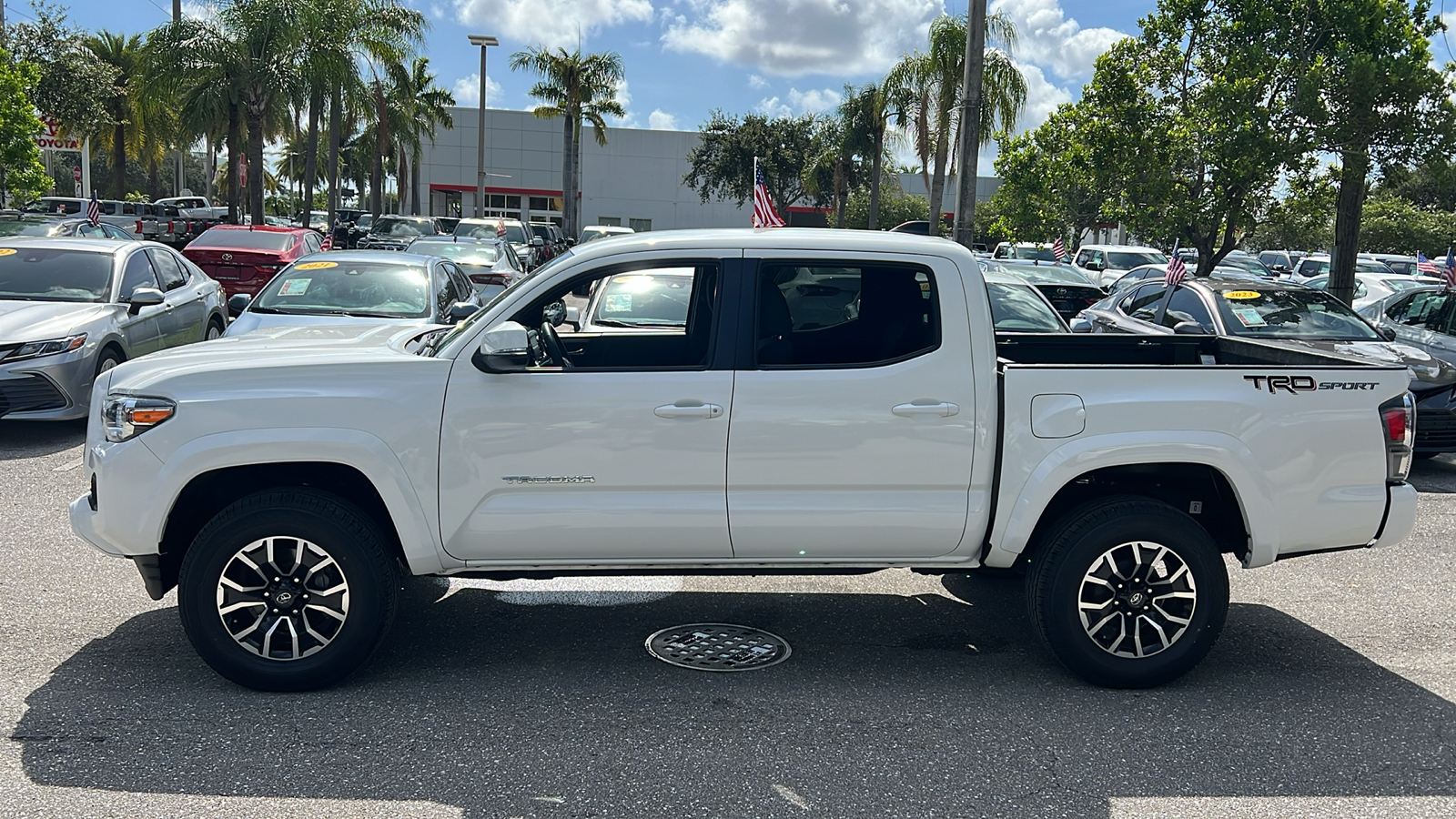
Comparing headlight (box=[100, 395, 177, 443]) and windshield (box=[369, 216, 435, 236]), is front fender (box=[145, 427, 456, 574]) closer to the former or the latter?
headlight (box=[100, 395, 177, 443])

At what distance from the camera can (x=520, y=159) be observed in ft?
232

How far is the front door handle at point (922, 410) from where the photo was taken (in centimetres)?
470

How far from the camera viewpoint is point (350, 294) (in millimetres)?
11203

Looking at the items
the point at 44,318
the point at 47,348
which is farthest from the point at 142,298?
the point at 47,348

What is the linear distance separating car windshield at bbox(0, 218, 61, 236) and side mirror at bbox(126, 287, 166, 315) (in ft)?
23.3

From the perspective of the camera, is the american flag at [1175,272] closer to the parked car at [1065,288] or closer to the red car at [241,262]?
the parked car at [1065,288]

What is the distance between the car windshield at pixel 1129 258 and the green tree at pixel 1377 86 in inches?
500

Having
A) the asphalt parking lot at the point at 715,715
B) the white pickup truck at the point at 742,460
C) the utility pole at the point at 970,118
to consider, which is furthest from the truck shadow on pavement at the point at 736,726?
the utility pole at the point at 970,118

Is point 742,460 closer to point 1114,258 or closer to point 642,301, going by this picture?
point 642,301

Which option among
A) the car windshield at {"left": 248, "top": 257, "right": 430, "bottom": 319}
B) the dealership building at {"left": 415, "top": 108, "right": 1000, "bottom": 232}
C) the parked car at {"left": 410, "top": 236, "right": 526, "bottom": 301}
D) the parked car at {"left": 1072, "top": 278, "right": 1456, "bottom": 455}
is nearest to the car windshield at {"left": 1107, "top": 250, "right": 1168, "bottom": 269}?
the parked car at {"left": 410, "top": 236, "right": 526, "bottom": 301}

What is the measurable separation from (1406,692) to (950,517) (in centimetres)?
212

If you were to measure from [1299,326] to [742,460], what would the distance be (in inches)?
331

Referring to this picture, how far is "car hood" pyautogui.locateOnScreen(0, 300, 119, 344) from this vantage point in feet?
30.9

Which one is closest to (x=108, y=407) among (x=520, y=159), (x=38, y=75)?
(x=38, y=75)
